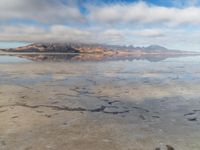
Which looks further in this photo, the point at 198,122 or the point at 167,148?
the point at 198,122

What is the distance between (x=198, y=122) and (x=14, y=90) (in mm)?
6332

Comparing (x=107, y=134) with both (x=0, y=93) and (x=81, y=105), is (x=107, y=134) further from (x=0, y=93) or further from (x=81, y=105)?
(x=0, y=93)

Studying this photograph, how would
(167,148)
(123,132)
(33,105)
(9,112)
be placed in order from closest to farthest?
1. (167,148)
2. (123,132)
3. (9,112)
4. (33,105)

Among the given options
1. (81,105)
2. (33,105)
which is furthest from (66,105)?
(33,105)

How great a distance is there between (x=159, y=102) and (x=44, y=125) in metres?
3.66

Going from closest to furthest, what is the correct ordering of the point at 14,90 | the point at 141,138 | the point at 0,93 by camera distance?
the point at 141,138, the point at 0,93, the point at 14,90

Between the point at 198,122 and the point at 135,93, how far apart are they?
3206mm

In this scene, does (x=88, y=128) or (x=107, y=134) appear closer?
(x=107, y=134)

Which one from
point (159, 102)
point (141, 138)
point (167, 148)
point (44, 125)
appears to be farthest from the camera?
point (159, 102)

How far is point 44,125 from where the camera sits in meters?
4.69

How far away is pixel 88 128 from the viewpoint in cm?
456

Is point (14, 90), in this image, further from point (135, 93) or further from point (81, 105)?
point (135, 93)

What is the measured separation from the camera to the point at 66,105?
6312mm

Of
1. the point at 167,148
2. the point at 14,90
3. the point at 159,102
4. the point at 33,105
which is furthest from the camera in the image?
the point at 14,90
